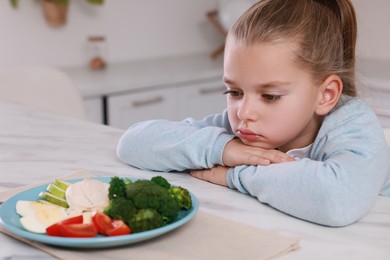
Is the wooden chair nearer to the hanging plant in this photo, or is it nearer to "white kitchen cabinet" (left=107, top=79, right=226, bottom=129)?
"white kitchen cabinet" (left=107, top=79, right=226, bottom=129)

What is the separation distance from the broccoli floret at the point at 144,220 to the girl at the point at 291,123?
26cm

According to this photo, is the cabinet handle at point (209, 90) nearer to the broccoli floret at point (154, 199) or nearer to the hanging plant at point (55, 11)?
the hanging plant at point (55, 11)

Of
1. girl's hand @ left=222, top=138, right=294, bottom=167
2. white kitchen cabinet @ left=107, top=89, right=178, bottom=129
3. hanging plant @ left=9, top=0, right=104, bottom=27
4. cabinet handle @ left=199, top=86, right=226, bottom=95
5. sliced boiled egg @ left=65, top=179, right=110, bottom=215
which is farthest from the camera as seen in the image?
cabinet handle @ left=199, top=86, right=226, bottom=95

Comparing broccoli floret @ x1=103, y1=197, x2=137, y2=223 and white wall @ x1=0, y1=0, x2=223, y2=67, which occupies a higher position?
broccoli floret @ x1=103, y1=197, x2=137, y2=223

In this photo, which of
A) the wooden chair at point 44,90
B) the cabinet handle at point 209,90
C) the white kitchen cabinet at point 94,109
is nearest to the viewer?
the wooden chair at point 44,90

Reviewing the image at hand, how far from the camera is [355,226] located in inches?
42.1

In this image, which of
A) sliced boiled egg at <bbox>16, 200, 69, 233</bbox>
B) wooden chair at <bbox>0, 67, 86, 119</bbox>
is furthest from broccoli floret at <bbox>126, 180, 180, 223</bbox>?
wooden chair at <bbox>0, 67, 86, 119</bbox>

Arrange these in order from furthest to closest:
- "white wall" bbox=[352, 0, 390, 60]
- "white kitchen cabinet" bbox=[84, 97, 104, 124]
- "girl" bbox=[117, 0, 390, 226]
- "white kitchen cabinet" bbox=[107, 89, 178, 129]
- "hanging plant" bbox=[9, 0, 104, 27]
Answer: "hanging plant" bbox=[9, 0, 104, 27] < "white kitchen cabinet" bbox=[107, 89, 178, 129] < "white kitchen cabinet" bbox=[84, 97, 104, 124] < "white wall" bbox=[352, 0, 390, 60] < "girl" bbox=[117, 0, 390, 226]

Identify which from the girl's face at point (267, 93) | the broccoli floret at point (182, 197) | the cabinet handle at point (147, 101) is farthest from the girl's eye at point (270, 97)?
the cabinet handle at point (147, 101)

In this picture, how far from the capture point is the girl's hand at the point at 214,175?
126cm

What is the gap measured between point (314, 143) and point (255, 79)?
0.19 meters

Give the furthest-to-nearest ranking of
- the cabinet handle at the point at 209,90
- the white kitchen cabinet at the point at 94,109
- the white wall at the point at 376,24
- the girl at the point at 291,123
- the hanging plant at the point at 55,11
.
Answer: the cabinet handle at the point at 209,90, the hanging plant at the point at 55,11, the white kitchen cabinet at the point at 94,109, the white wall at the point at 376,24, the girl at the point at 291,123

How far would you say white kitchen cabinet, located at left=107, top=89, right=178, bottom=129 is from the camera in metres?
3.36

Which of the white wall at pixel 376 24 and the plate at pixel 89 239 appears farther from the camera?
the white wall at pixel 376 24
